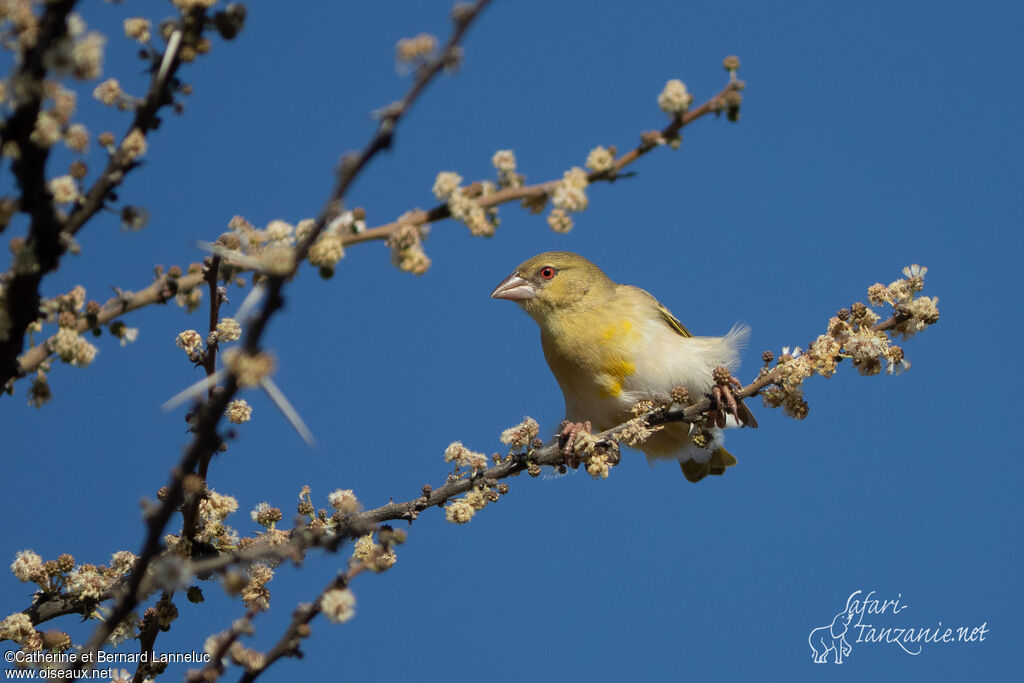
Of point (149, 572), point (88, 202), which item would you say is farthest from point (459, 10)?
point (149, 572)

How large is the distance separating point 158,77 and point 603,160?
1099 mm

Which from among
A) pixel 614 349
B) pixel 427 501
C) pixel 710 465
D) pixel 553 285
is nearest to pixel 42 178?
pixel 427 501

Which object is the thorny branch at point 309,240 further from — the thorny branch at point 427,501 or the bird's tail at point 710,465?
the bird's tail at point 710,465

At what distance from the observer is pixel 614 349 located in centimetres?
650

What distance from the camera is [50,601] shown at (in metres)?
3.29

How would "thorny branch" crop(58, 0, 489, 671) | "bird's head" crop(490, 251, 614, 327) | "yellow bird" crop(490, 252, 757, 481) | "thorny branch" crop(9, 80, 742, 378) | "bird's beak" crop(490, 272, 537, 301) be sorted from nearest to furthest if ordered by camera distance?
"thorny branch" crop(58, 0, 489, 671)
"thorny branch" crop(9, 80, 742, 378)
"yellow bird" crop(490, 252, 757, 481)
"bird's head" crop(490, 251, 614, 327)
"bird's beak" crop(490, 272, 537, 301)

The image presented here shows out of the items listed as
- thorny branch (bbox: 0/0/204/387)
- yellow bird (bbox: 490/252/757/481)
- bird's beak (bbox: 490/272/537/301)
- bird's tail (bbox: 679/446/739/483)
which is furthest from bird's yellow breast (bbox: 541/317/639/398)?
thorny branch (bbox: 0/0/204/387)

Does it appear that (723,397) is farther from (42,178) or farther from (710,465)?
(42,178)

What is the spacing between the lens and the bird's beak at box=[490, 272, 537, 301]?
714 cm

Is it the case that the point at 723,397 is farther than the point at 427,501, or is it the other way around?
the point at 723,397

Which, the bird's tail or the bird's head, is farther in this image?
the bird's tail

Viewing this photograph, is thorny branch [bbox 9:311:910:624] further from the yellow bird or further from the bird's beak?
the bird's beak

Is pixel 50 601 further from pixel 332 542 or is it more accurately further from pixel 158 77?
pixel 158 77

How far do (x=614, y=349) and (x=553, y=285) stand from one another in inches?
32.6
